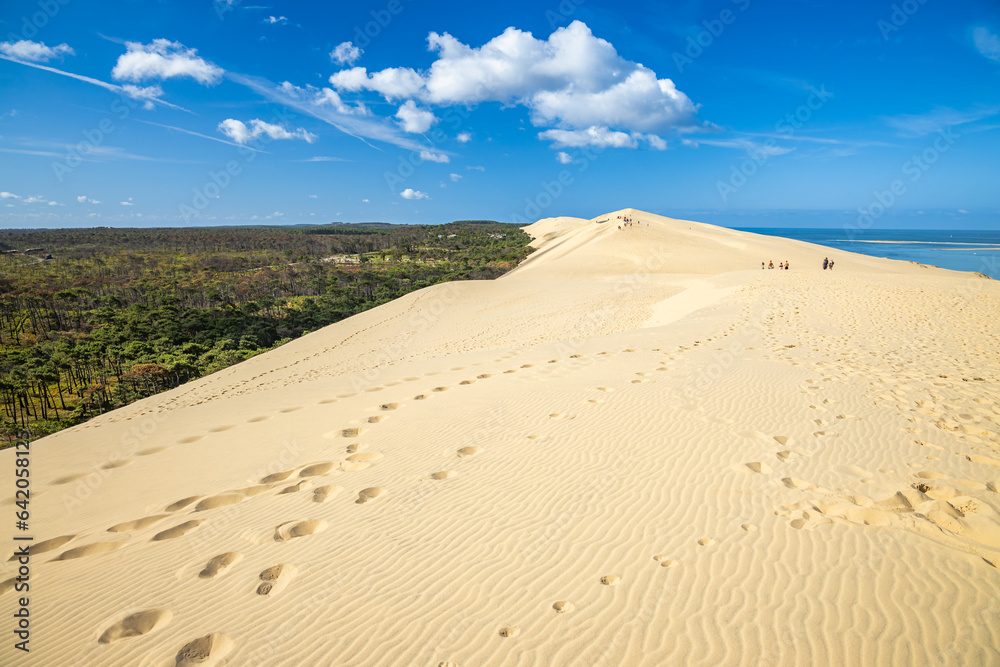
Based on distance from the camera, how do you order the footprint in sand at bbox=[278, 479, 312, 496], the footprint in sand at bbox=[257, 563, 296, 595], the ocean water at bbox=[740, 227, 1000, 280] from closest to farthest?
the footprint in sand at bbox=[257, 563, 296, 595], the footprint in sand at bbox=[278, 479, 312, 496], the ocean water at bbox=[740, 227, 1000, 280]

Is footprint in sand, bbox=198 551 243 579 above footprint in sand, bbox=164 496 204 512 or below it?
above

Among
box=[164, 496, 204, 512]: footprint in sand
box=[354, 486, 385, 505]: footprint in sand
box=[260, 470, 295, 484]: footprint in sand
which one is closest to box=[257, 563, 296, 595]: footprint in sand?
box=[354, 486, 385, 505]: footprint in sand

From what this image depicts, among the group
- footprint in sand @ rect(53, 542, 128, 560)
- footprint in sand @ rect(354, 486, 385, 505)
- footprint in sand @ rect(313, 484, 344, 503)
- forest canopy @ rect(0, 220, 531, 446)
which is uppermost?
footprint in sand @ rect(354, 486, 385, 505)

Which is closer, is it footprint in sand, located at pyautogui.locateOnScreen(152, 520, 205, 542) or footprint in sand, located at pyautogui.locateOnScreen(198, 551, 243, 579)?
footprint in sand, located at pyautogui.locateOnScreen(198, 551, 243, 579)

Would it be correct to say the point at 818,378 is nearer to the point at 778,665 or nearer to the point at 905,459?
the point at 905,459

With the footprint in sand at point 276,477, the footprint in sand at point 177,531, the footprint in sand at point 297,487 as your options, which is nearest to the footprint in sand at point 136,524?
the footprint in sand at point 177,531

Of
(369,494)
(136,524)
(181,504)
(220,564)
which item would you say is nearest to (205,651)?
(220,564)

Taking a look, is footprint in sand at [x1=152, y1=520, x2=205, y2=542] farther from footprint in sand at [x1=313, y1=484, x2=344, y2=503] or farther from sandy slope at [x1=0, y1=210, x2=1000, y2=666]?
footprint in sand at [x1=313, y1=484, x2=344, y2=503]

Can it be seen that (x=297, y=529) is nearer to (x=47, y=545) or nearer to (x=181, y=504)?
(x=181, y=504)
